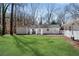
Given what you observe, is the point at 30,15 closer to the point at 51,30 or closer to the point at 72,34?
the point at 51,30

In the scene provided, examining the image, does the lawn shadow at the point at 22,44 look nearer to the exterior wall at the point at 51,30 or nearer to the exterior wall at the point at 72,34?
the exterior wall at the point at 51,30

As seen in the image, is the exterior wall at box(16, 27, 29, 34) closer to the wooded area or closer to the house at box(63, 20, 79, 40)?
the wooded area

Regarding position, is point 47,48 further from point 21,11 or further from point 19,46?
point 21,11

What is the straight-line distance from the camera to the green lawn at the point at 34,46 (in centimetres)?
224

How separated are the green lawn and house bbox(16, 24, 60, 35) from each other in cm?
4

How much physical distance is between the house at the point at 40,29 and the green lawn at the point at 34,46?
0.12ft

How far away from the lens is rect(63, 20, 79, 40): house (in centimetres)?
224

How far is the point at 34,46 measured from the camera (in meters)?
2.25

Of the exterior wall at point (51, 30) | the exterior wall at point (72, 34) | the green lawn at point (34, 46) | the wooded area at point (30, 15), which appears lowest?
the green lawn at point (34, 46)

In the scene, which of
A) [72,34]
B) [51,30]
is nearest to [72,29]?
[72,34]

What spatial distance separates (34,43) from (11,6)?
381 mm

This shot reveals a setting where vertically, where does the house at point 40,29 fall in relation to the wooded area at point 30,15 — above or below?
below

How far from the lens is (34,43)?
2.26m

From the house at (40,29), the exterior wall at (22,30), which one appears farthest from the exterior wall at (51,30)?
the exterior wall at (22,30)
